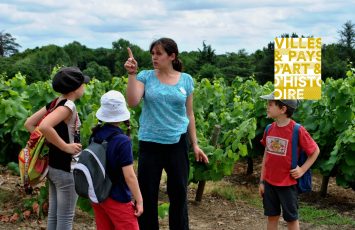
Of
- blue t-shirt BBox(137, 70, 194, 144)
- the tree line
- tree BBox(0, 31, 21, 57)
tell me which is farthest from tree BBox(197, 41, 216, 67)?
blue t-shirt BBox(137, 70, 194, 144)

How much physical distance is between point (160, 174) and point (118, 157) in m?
0.74

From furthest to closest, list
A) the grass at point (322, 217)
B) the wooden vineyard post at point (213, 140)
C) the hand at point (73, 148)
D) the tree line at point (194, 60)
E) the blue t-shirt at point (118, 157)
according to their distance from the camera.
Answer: the tree line at point (194, 60) → the wooden vineyard post at point (213, 140) → the grass at point (322, 217) → the hand at point (73, 148) → the blue t-shirt at point (118, 157)

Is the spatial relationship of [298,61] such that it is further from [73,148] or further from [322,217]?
[73,148]

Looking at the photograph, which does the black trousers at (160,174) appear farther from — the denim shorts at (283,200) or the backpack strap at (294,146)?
the backpack strap at (294,146)

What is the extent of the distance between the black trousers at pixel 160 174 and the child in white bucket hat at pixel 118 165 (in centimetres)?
53

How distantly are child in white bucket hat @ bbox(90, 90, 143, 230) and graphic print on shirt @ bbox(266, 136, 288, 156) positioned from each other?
49.4 inches

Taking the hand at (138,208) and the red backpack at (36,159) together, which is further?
the red backpack at (36,159)

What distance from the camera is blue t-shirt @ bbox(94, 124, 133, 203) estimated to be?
9.75ft

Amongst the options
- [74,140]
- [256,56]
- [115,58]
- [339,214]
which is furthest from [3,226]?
[256,56]

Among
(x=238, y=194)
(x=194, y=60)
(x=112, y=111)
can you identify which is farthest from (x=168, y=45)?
(x=194, y=60)

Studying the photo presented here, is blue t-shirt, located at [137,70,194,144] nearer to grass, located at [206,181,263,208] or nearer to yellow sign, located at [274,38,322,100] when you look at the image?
yellow sign, located at [274,38,322,100]

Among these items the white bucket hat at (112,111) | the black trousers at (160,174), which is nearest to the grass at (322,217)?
the black trousers at (160,174)

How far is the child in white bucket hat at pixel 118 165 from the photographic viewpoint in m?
2.97

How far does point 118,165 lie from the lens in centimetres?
301
